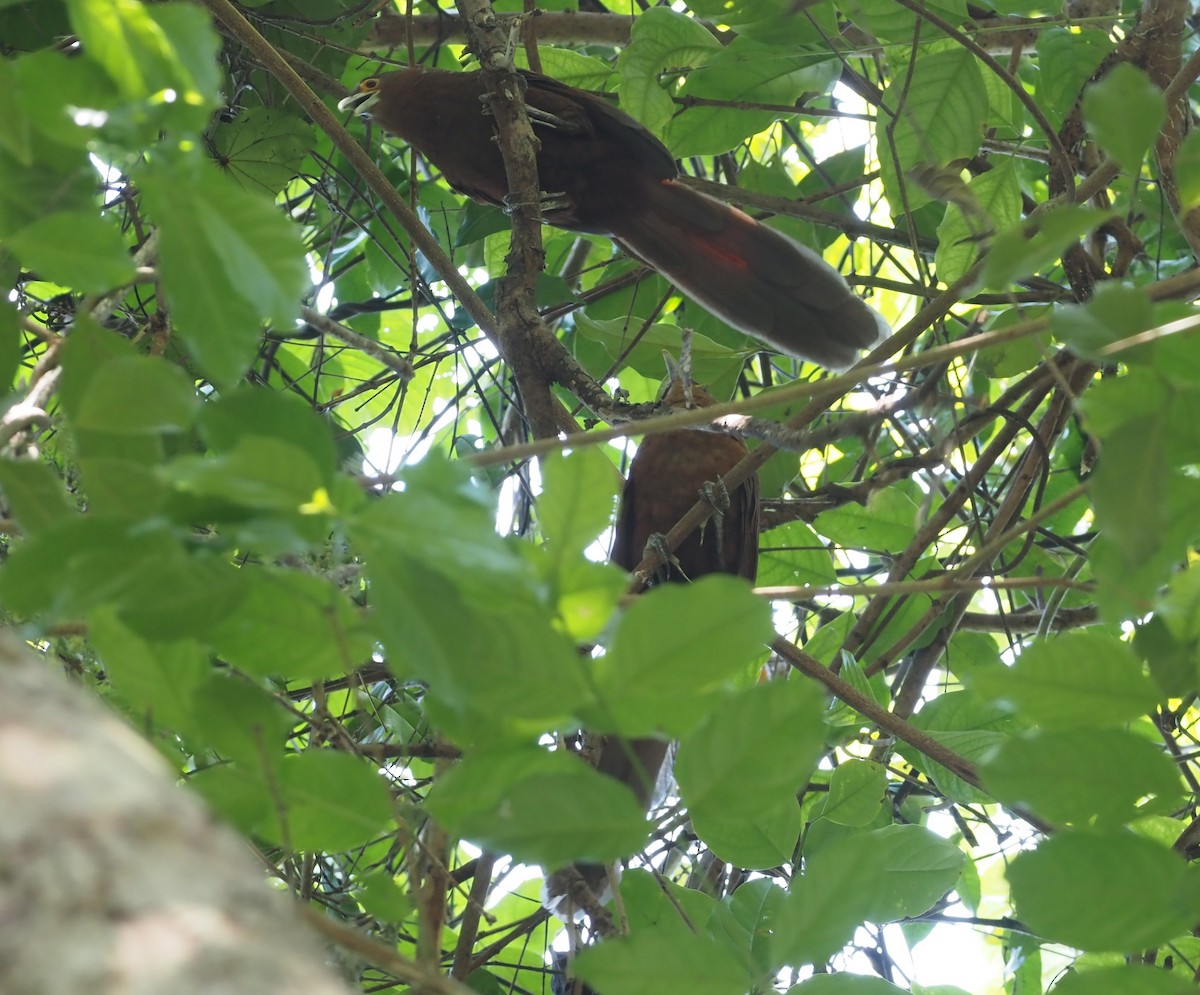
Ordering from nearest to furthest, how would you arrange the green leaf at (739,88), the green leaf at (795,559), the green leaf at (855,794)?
1. the green leaf at (855,794)
2. the green leaf at (739,88)
3. the green leaf at (795,559)

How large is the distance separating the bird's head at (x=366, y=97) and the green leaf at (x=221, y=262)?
220cm

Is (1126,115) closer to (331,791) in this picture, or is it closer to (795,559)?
(331,791)

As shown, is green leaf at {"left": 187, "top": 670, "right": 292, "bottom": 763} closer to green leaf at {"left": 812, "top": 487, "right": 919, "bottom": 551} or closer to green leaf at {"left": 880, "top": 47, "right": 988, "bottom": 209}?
green leaf at {"left": 880, "top": 47, "right": 988, "bottom": 209}

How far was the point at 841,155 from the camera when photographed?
114 inches

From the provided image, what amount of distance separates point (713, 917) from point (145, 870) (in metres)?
1.04

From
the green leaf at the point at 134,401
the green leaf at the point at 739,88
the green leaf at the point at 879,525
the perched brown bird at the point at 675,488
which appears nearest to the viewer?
the green leaf at the point at 134,401

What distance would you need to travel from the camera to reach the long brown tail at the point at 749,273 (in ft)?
8.48

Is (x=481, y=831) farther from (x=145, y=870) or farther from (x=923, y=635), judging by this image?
(x=923, y=635)

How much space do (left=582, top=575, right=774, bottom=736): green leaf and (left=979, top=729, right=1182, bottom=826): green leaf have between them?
22 cm

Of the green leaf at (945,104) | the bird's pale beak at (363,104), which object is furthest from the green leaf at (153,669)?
the bird's pale beak at (363,104)

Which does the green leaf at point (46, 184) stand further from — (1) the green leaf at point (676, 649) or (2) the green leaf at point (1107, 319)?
(2) the green leaf at point (1107, 319)

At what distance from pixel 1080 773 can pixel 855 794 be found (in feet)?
2.99

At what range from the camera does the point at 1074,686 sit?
2.62ft

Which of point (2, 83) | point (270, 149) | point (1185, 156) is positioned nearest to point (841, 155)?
point (270, 149)
